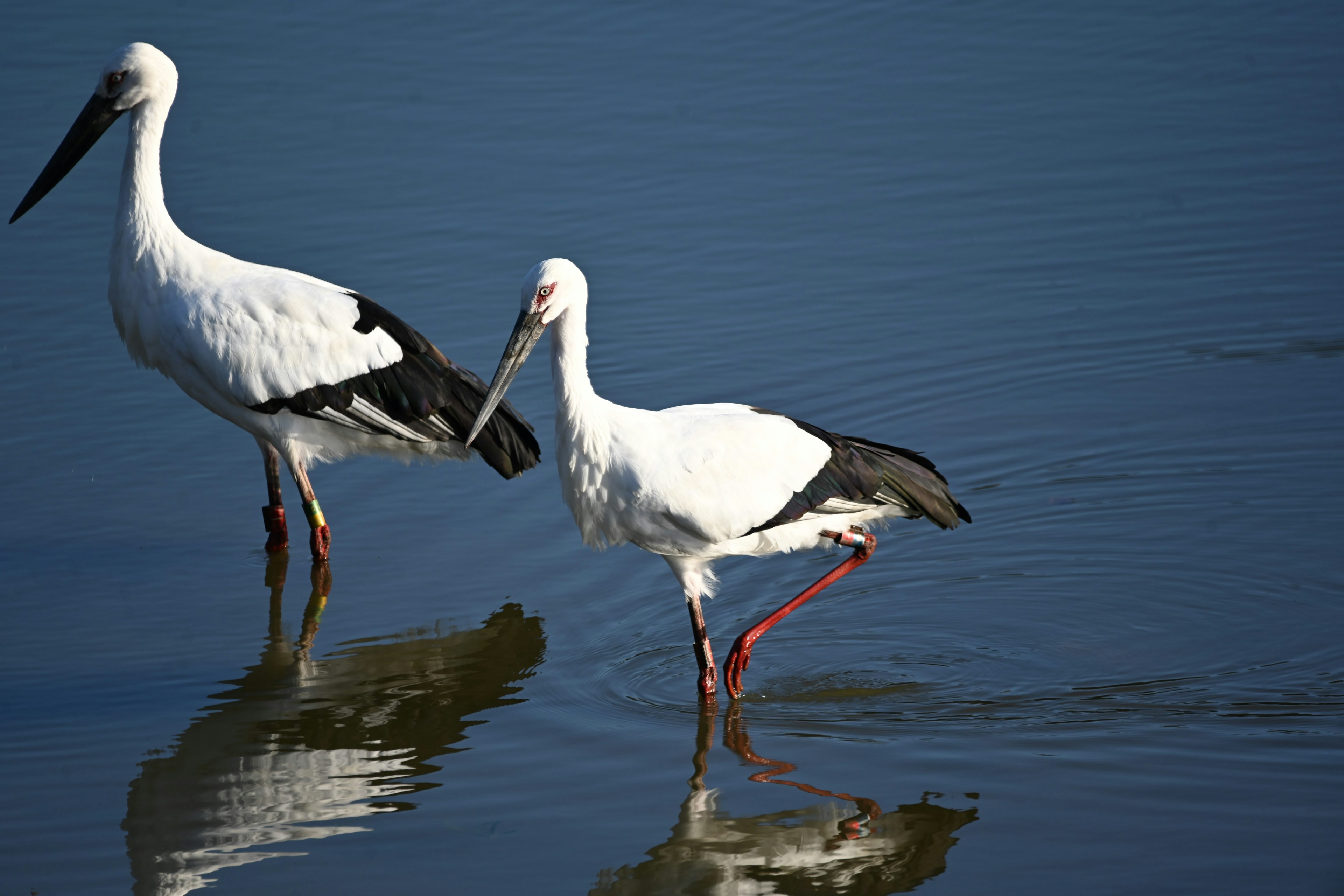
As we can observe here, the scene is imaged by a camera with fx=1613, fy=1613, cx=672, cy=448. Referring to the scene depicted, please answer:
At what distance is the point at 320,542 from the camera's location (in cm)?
824

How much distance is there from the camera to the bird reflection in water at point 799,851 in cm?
529

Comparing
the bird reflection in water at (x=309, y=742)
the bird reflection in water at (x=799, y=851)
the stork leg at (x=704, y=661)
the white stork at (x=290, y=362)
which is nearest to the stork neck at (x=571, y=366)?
the stork leg at (x=704, y=661)

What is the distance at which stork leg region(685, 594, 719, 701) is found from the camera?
6.61m

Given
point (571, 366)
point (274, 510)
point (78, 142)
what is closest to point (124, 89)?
point (78, 142)

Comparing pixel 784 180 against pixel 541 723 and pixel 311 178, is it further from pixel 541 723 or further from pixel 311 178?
pixel 541 723

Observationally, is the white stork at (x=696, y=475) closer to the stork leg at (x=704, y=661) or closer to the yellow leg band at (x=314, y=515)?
the stork leg at (x=704, y=661)

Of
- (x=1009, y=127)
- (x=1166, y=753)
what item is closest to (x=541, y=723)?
(x=1166, y=753)

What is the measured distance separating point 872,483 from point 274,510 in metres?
3.41

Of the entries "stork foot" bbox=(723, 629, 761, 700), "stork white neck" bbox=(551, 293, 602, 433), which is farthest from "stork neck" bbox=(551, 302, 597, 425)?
"stork foot" bbox=(723, 629, 761, 700)

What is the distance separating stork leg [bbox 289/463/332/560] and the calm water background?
0.14 metres

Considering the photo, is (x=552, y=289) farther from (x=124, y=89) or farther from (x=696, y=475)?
(x=124, y=89)

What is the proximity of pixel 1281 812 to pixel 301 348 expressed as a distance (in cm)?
517

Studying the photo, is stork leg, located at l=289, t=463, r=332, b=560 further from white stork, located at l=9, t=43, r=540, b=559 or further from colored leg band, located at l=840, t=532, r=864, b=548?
colored leg band, located at l=840, t=532, r=864, b=548

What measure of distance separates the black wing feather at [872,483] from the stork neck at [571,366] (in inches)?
32.6
